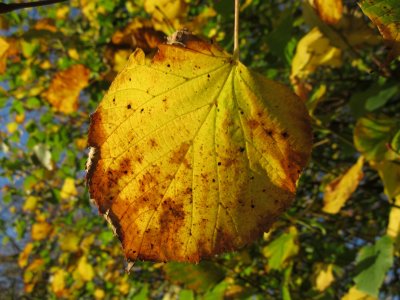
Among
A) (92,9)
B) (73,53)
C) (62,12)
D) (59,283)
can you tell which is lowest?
(59,283)

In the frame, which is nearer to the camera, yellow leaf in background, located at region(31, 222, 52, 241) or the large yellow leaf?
the large yellow leaf

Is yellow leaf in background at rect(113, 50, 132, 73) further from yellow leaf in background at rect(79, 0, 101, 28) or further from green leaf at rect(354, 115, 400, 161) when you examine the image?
yellow leaf in background at rect(79, 0, 101, 28)

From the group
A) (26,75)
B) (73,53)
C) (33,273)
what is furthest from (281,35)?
(33,273)

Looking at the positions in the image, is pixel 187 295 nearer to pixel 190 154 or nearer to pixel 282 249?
pixel 282 249

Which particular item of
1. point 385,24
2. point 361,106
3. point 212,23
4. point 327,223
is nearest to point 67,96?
point 212,23

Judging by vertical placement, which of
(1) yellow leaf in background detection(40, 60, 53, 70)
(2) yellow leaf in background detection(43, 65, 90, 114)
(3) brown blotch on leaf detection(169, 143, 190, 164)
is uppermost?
(1) yellow leaf in background detection(40, 60, 53, 70)

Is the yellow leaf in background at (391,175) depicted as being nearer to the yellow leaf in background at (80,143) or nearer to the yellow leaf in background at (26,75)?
the yellow leaf in background at (80,143)

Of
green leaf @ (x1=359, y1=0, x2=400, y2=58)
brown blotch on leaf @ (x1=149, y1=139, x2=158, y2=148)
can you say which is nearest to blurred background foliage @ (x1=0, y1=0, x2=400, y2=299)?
green leaf @ (x1=359, y1=0, x2=400, y2=58)

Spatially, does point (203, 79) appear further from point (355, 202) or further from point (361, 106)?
point (355, 202)
